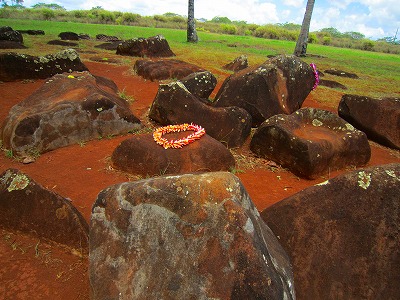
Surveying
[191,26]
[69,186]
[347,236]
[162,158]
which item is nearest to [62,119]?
[69,186]

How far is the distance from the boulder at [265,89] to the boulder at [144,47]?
7.68m

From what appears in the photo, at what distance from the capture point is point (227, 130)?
5.58 m

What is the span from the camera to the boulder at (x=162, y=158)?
4.21 metres

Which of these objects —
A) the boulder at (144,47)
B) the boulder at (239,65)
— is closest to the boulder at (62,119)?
the boulder at (239,65)

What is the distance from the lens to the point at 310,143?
4672 mm

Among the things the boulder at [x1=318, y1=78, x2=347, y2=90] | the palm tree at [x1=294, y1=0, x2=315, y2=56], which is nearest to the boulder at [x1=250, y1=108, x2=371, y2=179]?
the boulder at [x1=318, y1=78, x2=347, y2=90]

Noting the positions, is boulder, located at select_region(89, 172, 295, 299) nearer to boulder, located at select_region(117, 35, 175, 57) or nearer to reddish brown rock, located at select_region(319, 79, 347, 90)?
reddish brown rock, located at select_region(319, 79, 347, 90)

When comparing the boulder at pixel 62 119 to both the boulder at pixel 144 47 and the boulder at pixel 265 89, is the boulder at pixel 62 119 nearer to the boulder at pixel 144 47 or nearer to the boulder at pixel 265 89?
the boulder at pixel 265 89

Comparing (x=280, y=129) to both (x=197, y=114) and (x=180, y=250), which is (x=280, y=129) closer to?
(x=197, y=114)

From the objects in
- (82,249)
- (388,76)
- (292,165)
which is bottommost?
(388,76)

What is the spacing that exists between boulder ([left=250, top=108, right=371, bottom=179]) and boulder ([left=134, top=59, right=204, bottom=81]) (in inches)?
186

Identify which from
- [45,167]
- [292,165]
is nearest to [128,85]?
[45,167]

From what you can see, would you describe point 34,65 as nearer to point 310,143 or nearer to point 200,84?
point 200,84

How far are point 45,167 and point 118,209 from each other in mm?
2637
